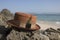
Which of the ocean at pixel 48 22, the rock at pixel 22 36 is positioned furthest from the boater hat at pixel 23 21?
the ocean at pixel 48 22

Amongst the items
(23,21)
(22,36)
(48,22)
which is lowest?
(48,22)

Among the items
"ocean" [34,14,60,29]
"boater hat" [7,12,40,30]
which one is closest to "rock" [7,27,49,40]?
"boater hat" [7,12,40,30]

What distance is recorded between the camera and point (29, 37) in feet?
15.8

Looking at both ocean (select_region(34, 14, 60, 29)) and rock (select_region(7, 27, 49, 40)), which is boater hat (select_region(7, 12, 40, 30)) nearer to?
rock (select_region(7, 27, 49, 40))

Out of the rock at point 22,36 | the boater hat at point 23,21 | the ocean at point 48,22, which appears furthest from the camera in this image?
the ocean at point 48,22

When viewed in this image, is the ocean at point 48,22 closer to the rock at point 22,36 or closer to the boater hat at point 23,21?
the boater hat at point 23,21

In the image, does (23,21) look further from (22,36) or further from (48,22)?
(48,22)

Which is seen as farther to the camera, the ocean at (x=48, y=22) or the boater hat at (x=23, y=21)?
the ocean at (x=48, y=22)

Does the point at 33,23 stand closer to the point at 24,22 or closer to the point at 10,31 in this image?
the point at 24,22

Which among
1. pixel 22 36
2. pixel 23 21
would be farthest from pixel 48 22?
pixel 22 36

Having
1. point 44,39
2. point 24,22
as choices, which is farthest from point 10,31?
point 44,39

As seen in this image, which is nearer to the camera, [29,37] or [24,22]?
[29,37]

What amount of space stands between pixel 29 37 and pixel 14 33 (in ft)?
1.33

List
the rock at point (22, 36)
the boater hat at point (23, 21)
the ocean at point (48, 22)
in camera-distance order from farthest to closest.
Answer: the ocean at point (48, 22)
the boater hat at point (23, 21)
the rock at point (22, 36)
